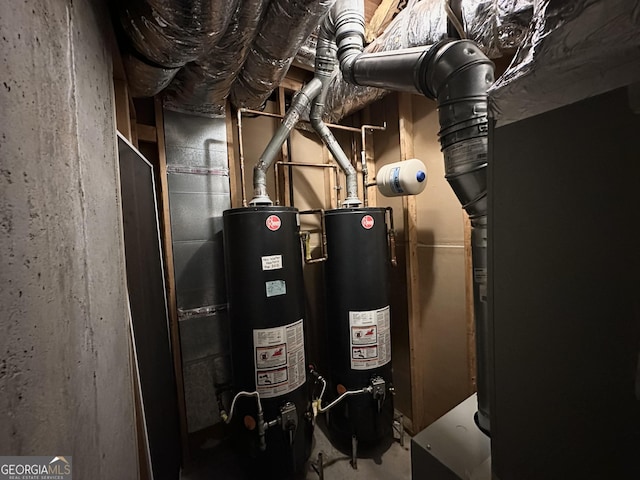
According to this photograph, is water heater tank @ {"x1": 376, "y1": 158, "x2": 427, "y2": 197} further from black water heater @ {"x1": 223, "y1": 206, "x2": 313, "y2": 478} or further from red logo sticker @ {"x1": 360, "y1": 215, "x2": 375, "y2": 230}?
black water heater @ {"x1": 223, "y1": 206, "x2": 313, "y2": 478}

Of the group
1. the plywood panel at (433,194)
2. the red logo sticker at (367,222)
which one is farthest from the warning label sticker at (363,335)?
the plywood panel at (433,194)

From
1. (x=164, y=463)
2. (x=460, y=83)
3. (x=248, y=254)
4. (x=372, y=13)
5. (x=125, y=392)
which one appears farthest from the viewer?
(x=372, y=13)

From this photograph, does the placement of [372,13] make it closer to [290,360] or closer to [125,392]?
[290,360]

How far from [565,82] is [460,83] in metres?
0.51

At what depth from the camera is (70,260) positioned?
498mm

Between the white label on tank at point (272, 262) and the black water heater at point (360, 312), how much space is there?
17.1 inches

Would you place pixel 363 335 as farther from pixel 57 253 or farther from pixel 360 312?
pixel 57 253

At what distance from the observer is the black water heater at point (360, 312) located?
1.73m

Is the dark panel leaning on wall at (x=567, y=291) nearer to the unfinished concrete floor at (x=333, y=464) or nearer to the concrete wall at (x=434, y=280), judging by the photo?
the concrete wall at (x=434, y=280)

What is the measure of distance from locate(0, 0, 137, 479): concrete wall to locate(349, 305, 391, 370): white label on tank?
1.22m

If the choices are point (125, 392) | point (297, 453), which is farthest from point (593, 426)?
point (297, 453)

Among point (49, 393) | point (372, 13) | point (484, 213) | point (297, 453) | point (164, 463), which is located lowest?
point (297, 453)

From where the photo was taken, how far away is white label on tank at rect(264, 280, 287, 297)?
1.46 metres

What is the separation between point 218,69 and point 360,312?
4.94 feet
